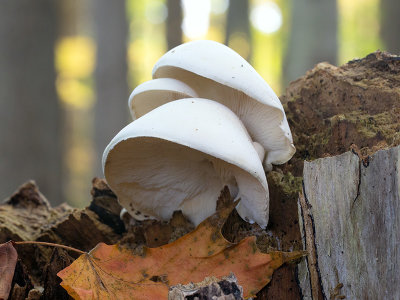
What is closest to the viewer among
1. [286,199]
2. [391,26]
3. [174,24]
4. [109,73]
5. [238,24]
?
[286,199]

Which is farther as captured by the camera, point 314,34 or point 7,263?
point 314,34

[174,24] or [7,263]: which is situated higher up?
[174,24]

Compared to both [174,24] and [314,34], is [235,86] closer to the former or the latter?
[314,34]

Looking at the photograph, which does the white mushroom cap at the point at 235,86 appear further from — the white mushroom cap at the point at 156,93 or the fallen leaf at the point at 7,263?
the fallen leaf at the point at 7,263

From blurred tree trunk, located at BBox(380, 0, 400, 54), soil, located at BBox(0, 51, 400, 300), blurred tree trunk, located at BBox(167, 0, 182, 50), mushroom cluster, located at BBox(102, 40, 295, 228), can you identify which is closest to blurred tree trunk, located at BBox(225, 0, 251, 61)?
blurred tree trunk, located at BBox(167, 0, 182, 50)

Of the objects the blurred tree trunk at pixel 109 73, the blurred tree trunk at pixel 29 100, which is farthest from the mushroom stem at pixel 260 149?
the blurred tree trunk at pixel 109 73

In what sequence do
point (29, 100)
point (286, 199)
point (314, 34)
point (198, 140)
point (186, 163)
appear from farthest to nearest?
point (314, 34), point (29, 100), point (186, 163), point (286, 199), point (198, 140)

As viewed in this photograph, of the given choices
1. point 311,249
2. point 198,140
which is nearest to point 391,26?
point 311,249

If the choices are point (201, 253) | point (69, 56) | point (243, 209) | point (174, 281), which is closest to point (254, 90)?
point (243, 209)
